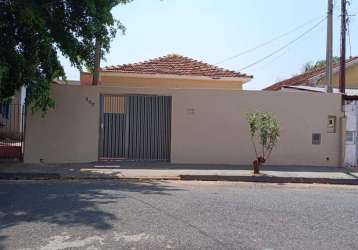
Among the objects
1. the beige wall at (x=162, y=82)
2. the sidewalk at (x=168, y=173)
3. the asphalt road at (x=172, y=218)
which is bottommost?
the asphalt road at (x=172, y=218)

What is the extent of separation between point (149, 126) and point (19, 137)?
4.40 metres

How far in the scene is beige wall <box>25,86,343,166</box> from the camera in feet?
51.4

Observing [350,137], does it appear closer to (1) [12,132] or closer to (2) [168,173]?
(2) [168,173]

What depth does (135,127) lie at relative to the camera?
52.9 feet

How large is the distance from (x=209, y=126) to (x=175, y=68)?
24.2 ft

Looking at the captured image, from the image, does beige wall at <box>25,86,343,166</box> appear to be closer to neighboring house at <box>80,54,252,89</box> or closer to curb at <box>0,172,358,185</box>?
curb at <box>0,172,358,185</box>

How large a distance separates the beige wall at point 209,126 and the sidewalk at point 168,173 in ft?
2.21

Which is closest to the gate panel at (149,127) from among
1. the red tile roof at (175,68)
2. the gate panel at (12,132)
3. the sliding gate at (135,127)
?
the sliding gate at (135,127)

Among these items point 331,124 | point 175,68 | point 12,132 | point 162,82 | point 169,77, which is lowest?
point 12,132

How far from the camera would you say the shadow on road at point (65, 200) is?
7.33 meters

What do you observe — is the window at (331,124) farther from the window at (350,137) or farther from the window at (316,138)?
the window at (350,137)

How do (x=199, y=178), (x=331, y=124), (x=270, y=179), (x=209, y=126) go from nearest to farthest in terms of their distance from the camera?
1. (x=199, y=178)
2. (x=270, y=179)
3. (x=209, y=126)
4. (x=331, y=124)

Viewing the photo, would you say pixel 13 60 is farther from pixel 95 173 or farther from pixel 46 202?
pixel 46 202

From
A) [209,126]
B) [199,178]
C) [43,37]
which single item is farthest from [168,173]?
[43,37]
